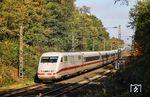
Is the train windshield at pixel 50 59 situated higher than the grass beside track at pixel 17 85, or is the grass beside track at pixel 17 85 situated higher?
the train windshield at pixel 50 59

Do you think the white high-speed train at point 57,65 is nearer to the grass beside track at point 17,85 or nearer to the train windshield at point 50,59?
the train windshield at point 50,59

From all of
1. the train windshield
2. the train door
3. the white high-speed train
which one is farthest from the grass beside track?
the train door

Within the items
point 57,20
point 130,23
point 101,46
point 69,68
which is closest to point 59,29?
point 57,20

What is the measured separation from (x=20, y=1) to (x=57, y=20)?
836 inches

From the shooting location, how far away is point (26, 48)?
4584cm

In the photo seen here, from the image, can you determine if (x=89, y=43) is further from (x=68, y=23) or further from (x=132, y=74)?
(x=132, y=74)

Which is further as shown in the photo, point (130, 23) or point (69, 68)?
point (130, 23)

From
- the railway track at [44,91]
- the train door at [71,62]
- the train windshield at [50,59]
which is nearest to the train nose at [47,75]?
the train windshield at [50,59]

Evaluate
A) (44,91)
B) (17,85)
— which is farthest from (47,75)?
(44,91)

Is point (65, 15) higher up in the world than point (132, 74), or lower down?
higher up

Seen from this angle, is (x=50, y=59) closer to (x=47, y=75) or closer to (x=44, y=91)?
(x=47, y=75)

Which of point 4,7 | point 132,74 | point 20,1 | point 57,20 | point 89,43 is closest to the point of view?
point 132,74

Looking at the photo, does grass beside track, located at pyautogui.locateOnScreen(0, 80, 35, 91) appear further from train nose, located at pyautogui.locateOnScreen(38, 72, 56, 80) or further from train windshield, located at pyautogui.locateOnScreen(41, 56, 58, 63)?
train windshield, located at pyautogui.locateOnScreen(41, 56, 58, 63)

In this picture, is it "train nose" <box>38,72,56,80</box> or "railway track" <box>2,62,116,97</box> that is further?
"train nose" <box>38,72,56,80</box>
